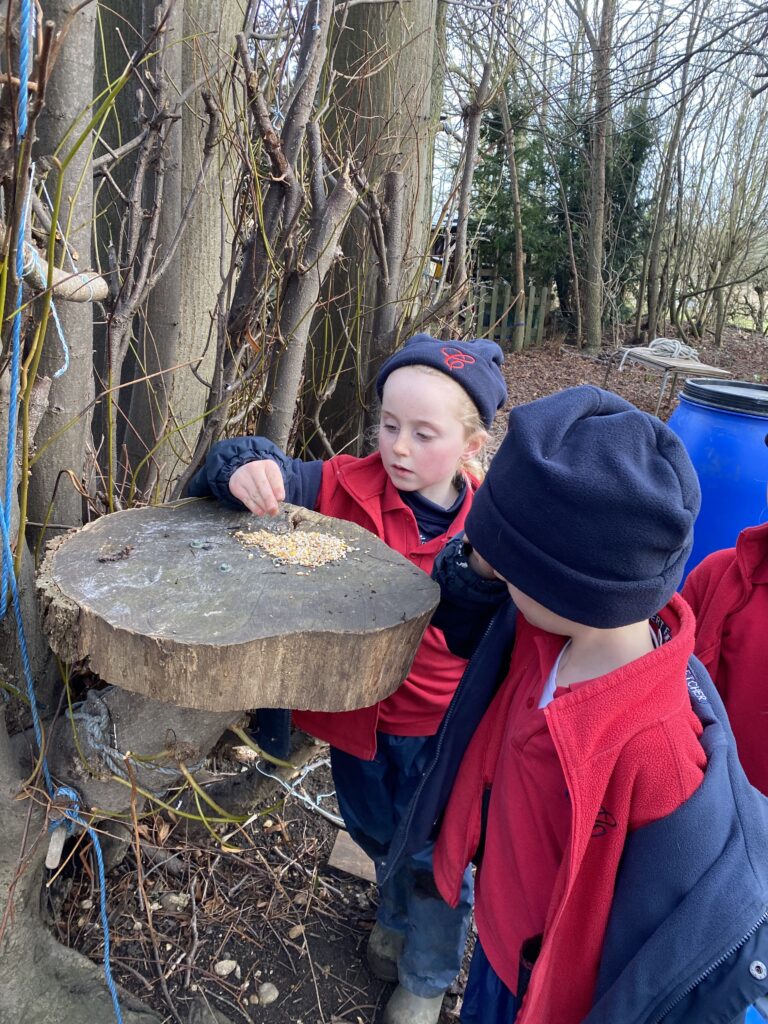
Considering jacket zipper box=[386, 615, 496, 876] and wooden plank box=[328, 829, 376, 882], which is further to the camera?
wooden plank box=[328, 829, 376, 882]

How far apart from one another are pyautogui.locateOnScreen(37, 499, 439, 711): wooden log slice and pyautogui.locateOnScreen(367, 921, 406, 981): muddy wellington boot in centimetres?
98

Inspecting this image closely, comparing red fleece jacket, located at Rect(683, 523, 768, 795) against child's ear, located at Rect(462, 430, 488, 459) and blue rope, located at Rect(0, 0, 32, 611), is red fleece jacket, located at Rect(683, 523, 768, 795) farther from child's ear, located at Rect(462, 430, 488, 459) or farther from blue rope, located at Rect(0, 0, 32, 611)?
blue rope, located at Rect(0, 0, 32, 611)

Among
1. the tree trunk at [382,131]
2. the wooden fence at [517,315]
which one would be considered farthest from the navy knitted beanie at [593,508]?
the wooden fence at [517,315]

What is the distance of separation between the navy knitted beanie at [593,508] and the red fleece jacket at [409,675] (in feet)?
2.17

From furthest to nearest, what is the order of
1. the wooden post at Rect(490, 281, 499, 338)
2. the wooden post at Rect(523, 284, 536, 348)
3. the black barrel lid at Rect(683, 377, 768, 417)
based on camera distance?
the wooden post at Rect(523, 284, 536, 348) < the wooden post at Rect(490, 281, 499, 338) < the black barrel lid at Rect(683, 377, 768, 417)

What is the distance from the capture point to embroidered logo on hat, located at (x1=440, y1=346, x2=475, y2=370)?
175 centimetres

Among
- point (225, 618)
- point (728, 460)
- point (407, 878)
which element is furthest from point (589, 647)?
point (728, 460)

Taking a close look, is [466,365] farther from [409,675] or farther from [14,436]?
[14,436]

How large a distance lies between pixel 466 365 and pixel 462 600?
610 millimetres

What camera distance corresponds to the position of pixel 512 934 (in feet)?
4.28

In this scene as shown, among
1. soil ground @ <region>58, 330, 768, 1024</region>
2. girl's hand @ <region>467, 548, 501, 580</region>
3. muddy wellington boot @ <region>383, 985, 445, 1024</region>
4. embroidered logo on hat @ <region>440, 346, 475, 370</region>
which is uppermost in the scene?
embroidered logo on hat @ <region>440, 346, 475, 370</region>

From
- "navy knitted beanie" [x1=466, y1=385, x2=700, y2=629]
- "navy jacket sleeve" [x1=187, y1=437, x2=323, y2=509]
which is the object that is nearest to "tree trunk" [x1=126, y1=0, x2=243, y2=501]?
"navy jacket sleeve" [x1=187, y1=437, x2=323, y2=509]

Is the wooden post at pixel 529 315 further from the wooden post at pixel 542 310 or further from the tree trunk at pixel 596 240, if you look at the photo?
the tree trunk at pixel 596 240

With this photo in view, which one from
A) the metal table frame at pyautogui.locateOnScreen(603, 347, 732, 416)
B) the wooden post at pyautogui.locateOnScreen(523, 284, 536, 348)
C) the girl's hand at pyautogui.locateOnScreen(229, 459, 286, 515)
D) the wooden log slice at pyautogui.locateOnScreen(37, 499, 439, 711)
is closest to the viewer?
the wooden log slice at pyautogui.locateOnScreen(37, 499, 439, 711)
